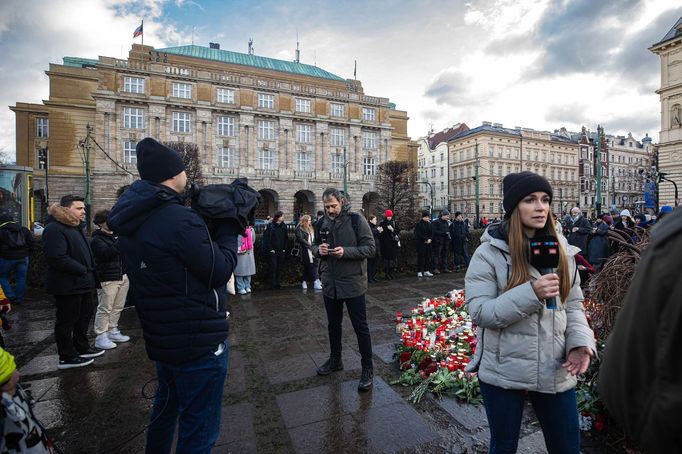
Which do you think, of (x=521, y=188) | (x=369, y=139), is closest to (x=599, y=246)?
(x=521, y=188)

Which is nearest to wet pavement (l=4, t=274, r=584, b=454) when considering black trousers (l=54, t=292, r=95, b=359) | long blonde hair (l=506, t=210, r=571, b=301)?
black trousers (l=54, t=292, r=95, b=359)

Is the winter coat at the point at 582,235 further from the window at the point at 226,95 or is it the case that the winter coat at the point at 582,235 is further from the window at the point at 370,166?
the window at the point at 226,95

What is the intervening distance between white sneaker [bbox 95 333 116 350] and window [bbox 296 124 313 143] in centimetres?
4344

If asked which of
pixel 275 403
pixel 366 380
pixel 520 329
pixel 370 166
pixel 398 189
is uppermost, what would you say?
pixel 370 166

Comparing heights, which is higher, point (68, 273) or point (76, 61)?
point (76, 61)

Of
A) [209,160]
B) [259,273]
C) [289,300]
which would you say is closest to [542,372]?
[289,300]

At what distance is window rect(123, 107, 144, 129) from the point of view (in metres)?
39.4

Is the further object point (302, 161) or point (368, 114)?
point (368, 114)

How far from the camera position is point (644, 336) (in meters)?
0.80

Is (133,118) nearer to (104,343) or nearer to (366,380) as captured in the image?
(104,343)

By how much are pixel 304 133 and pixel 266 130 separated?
5203mm

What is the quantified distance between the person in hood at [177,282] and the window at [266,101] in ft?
153

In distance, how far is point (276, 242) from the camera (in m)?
9.56

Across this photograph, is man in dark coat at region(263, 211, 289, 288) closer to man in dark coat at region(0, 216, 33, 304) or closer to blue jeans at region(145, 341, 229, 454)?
man in dark coat at region(0, 216, 33, 304)
